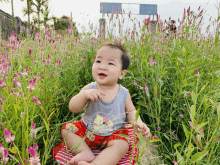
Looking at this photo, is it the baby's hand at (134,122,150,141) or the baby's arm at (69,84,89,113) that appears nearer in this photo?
the baby's hand at (134,122,150,141)

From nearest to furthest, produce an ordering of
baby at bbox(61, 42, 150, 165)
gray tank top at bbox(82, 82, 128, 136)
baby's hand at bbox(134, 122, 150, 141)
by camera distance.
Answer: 1. baby's hand at bbox(134, 122, 150, 141)
2. baby at bbox(61, 42, 150, 165)
3. gray tank top at bbox(82, 82, 128, 136)

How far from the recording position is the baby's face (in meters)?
1.52

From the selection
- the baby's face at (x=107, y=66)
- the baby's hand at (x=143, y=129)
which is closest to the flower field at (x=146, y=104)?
the baby's hand at (x=143, y=129)

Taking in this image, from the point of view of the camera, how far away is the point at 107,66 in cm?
153

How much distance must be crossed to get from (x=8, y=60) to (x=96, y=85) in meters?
1.14

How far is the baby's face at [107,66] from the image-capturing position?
60.0 inches

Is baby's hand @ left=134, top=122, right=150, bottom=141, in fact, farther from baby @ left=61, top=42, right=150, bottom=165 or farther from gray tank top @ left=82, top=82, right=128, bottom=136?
gray tank top @ left=82, top=82, right=128, bottom=136

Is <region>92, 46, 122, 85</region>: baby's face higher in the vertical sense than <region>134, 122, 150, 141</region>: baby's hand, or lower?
higher

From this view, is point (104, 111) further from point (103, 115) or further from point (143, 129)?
point (143, 129)

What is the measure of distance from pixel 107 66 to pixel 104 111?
0.40 meters

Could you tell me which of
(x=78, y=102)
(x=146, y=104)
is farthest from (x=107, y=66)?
(x=146, y=104)

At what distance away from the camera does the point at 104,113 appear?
1.62 m

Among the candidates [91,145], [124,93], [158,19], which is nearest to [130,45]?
[158,19]

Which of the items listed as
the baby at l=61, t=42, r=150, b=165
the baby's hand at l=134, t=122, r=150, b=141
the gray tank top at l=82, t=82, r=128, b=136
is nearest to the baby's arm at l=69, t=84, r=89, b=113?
the baby at l=61, t=42, r=150, b=165
